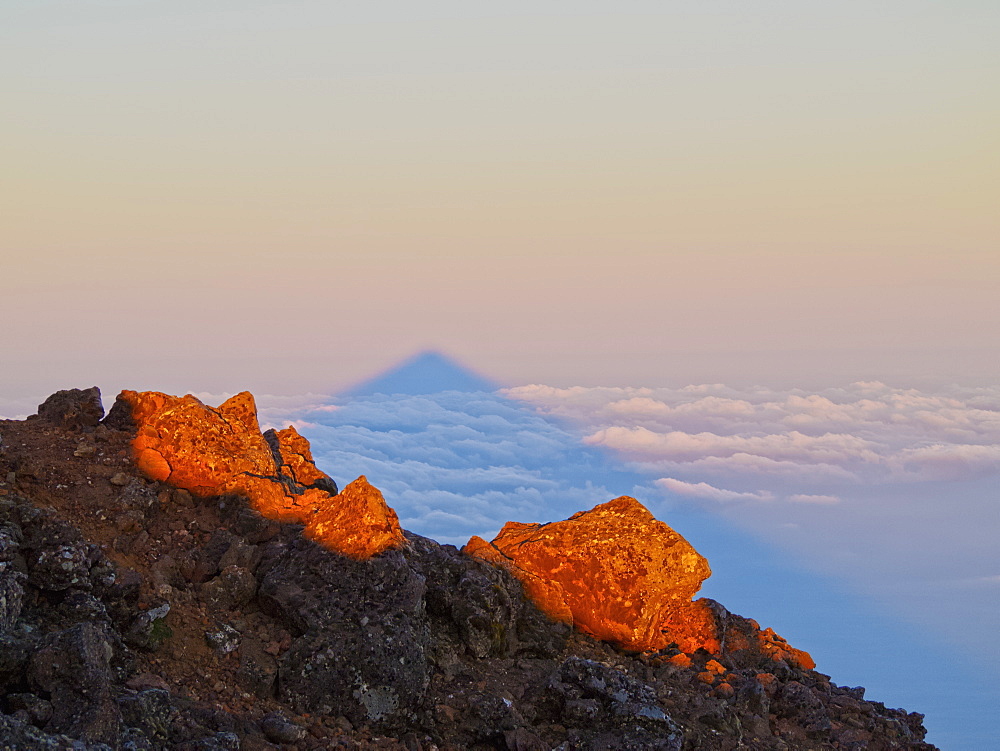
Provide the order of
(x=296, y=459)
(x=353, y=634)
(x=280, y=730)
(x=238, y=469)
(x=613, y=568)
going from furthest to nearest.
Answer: (x=296, y=459), (x=613, y=568), (x=238, y=469), (x=353, y=634), (x=280, y=730)

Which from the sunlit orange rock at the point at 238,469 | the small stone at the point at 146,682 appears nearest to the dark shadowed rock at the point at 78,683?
the small stone at the point at 146,682

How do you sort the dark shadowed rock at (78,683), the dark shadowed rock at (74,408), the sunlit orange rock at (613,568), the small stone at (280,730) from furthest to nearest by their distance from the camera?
the sunlit orange rock at (613,568), the dark shadowed rock at (74,408), the small stone at (280,730), the dark shadowed rock at (78,683)

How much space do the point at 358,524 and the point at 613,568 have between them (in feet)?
21.4

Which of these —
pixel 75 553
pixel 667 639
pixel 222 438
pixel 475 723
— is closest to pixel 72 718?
pixel 75 553

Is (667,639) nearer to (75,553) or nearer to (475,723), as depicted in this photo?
(475,723)

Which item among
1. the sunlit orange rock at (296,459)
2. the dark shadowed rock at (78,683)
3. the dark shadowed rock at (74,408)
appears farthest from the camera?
the sunlit orange rock at (296,459)

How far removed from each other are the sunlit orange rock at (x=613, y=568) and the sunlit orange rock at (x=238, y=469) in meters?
3.35

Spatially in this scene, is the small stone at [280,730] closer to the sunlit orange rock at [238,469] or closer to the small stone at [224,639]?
the small stone at [224,639]

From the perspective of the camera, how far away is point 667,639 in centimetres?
2519

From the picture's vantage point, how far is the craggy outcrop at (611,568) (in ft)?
77.6

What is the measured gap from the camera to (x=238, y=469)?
73.6 ft

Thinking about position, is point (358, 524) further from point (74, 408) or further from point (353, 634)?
point (74, 408)

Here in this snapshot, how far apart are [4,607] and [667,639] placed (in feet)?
50.4

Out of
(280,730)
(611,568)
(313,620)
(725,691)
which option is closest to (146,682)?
(280,730)
